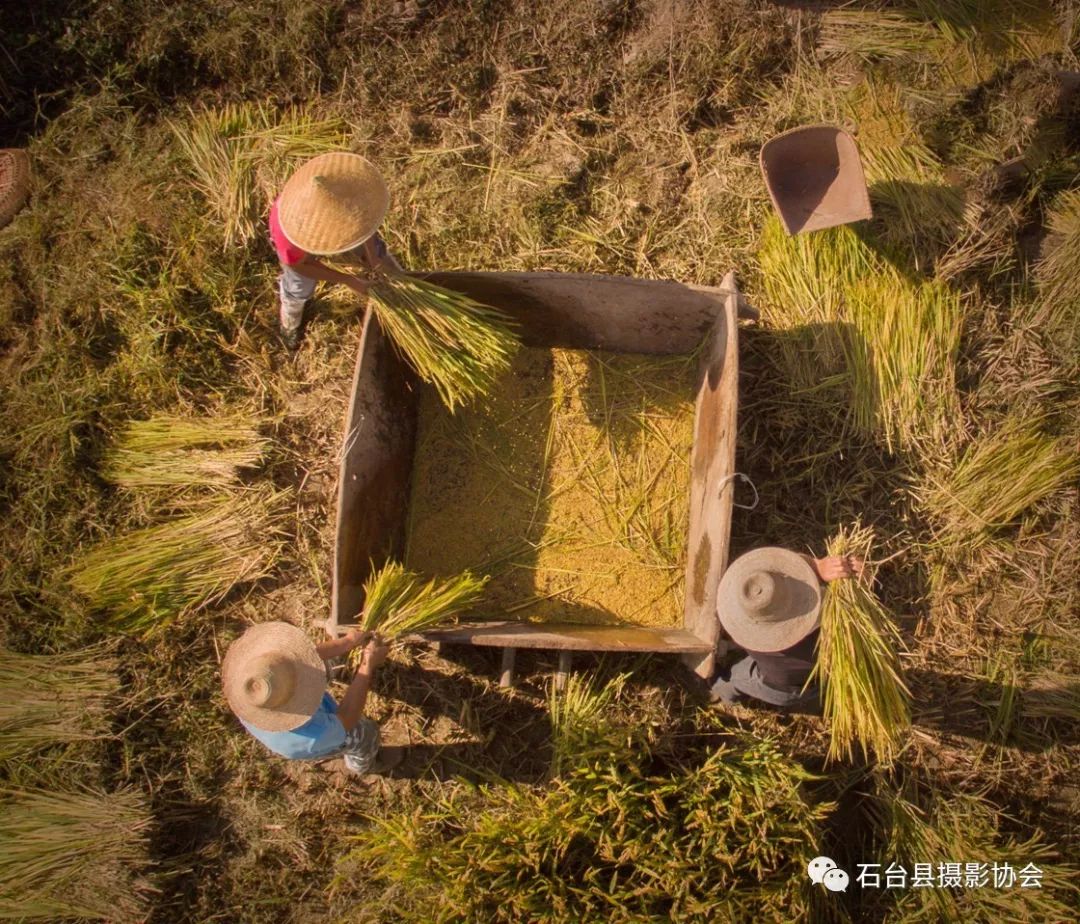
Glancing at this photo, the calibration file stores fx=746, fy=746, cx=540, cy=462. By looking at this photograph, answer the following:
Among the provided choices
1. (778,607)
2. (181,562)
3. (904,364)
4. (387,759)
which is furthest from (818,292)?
(181,562)

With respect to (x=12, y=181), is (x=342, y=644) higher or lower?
lower

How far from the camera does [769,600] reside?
2.27m

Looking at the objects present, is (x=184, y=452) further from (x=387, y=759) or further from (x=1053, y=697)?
(x=1053, y=697)

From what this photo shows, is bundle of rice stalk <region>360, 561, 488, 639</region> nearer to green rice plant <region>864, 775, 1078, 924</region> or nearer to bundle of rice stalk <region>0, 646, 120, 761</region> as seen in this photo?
bundle of rice stalk <region>0, 646, 120, 761</region>

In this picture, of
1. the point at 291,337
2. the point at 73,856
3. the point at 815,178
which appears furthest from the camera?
the point at 291,337

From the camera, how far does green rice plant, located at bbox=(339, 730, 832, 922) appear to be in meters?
2.55

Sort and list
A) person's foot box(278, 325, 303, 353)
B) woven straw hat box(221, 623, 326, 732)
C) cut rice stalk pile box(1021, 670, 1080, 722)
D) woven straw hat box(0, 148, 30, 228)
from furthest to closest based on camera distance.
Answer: woven straw hat box(0, 148, 30, 228) → person's foot box(278, 325, 303, 353) → cut rice stalk pile box(1021, 670, 1080, 722) → woven straw hat box(221, 623, 326, 732)

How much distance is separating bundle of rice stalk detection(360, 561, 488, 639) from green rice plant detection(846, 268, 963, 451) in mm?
1792

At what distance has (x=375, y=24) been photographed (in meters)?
3.51

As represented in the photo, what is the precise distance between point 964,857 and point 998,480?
1455 millimetres

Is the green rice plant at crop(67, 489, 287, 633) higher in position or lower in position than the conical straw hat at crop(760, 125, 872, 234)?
lower

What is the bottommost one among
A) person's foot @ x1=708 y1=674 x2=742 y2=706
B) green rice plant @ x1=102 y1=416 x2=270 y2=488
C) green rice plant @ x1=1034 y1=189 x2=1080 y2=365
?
person's foot @ x1=708 y1=674 x2=742 y2=706

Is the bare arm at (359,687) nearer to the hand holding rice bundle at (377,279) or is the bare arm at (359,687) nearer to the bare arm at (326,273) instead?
the hand holding rice bundle at (377,279)

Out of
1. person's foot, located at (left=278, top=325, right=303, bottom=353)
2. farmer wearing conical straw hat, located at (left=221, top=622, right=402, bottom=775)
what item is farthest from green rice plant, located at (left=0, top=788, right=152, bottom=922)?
person's foot, located at (left=278, top=325, right=303, bottom=353)
